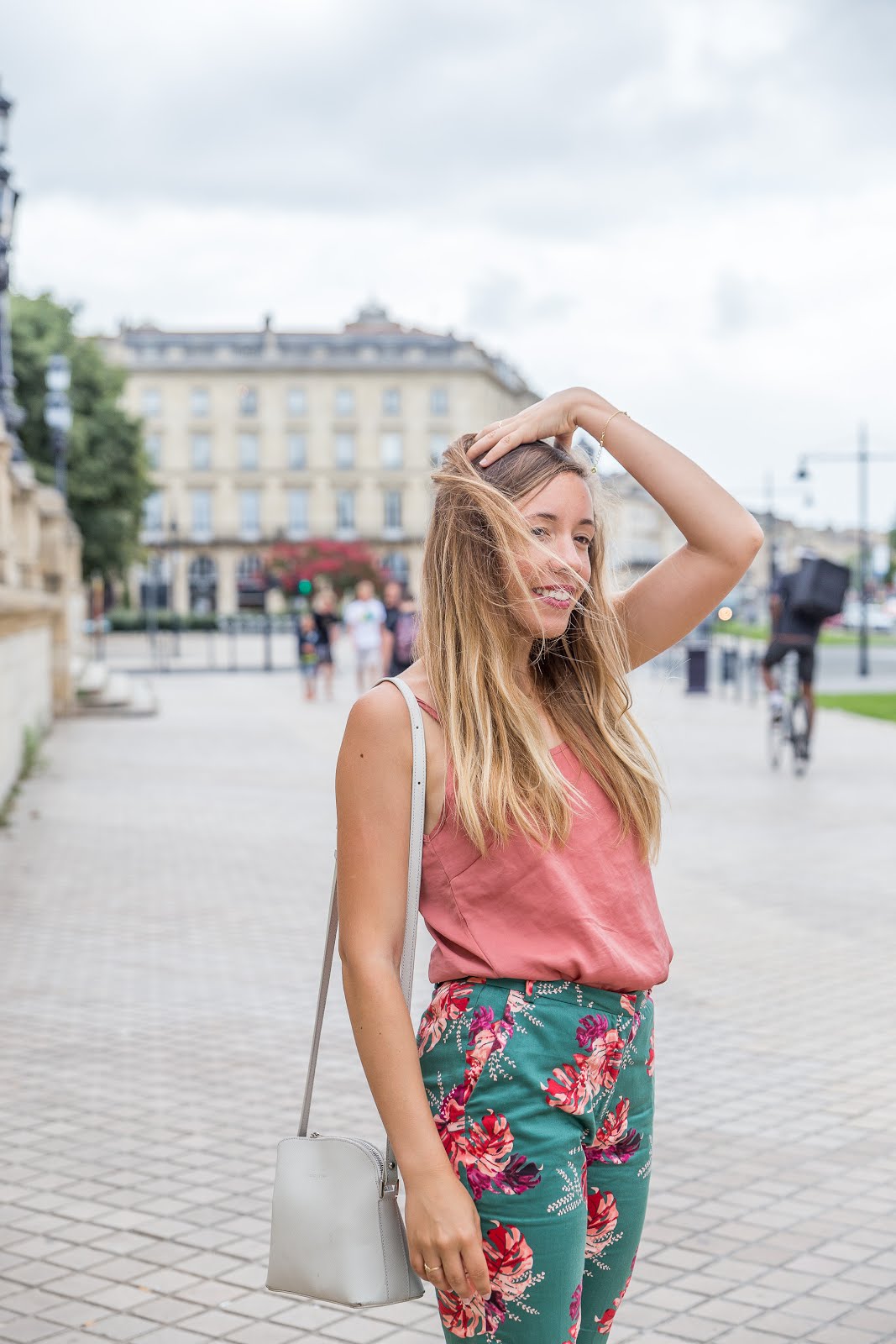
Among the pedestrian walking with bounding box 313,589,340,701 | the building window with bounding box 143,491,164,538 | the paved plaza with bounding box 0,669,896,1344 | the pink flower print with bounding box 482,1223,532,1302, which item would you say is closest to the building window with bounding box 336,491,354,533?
the building window with bounding box 143,491,164,538

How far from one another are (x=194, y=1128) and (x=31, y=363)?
50520 millimetres

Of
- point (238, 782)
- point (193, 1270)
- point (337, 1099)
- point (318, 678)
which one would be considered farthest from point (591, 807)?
point (318, 678)

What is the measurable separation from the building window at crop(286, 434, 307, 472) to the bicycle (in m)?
94.2

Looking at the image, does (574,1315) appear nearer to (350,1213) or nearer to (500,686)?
(350,1213)

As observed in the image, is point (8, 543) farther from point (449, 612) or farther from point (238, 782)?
point (449, 612)

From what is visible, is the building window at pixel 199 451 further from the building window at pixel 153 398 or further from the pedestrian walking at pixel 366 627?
the pedestrian walking at pixel 366 627

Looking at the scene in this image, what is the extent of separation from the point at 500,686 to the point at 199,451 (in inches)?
4259

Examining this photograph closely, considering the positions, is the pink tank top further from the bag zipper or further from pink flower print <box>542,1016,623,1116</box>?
the bag zipper

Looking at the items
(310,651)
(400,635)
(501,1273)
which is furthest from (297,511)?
(501,1273)

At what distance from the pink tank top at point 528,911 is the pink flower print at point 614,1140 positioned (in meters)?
0.16

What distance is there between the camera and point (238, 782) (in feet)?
50.6

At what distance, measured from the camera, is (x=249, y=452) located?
4262 inches

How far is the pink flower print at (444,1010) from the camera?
6.83 feet

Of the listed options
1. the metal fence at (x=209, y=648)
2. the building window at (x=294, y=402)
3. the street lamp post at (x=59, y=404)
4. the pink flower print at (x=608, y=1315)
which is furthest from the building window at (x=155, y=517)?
the pink flower print at (x=608, y=1315)
